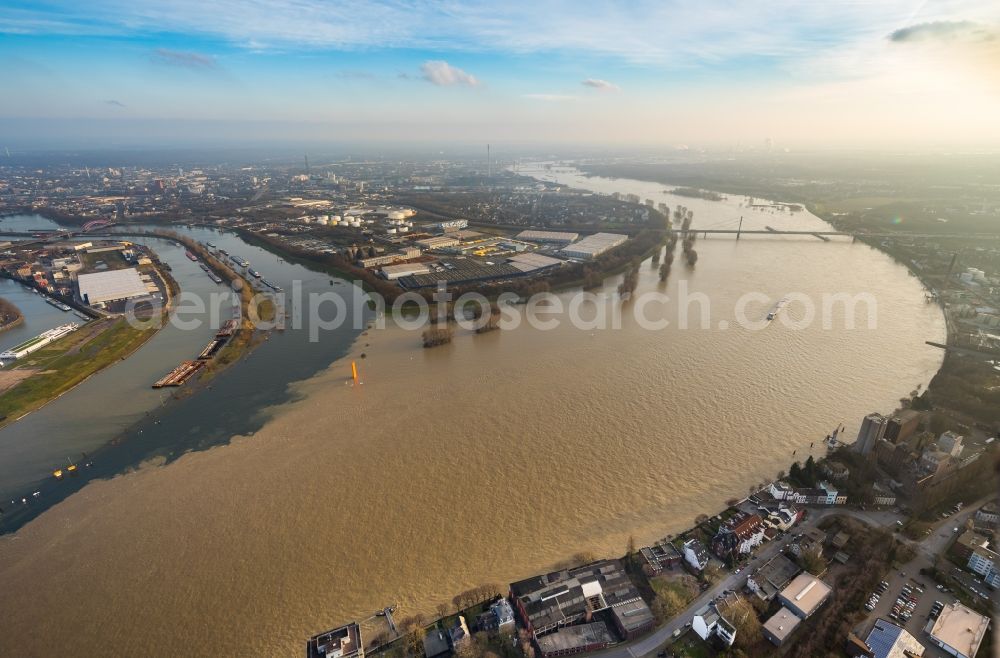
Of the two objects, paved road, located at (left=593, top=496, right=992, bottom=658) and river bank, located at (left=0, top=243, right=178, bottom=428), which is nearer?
paved road, located at (left=593, top=496, right=992, bottom=658)

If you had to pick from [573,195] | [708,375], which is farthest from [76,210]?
[708,375]

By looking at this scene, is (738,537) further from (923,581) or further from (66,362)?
(66,362)

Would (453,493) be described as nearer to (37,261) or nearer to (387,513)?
(387,513)

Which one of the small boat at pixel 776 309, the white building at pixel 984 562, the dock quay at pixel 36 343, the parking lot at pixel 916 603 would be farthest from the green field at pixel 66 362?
the small boat at pixel 776 309

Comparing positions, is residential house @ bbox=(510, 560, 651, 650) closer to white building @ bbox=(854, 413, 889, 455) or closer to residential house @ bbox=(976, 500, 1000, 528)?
white building @ bbox=(854, 413, 889, 455)

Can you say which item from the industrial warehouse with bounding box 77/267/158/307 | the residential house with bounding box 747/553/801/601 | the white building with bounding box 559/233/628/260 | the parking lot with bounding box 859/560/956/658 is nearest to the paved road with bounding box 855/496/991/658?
the parking lot with bounding box 859/560/956/658

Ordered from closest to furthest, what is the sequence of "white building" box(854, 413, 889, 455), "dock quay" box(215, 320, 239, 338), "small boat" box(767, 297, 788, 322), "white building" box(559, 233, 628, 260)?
"white building" box(854, 413, 889, 455) < "dock quay" box(215, 320, 239, 338) < "small boat" box(767, 297, 788, 322) < "white building" box(559, 233, 628, 260)

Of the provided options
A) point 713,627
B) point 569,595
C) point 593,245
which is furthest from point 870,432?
point 593,245
